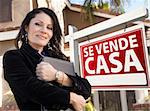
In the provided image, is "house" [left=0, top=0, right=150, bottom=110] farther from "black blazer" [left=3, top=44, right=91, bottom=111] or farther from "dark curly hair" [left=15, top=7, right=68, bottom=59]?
"black blazer" [left=3, top=44, right=91, bottom=111]

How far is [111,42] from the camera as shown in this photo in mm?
3445

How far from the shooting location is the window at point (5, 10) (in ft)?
39.8

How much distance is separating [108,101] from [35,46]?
9.59 meters

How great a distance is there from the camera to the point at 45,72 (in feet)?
5.24

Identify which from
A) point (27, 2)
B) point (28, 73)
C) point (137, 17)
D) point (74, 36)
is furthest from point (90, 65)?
point (27, 2)

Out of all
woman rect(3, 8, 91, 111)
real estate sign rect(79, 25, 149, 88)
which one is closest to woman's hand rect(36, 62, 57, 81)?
woman rect(3, 8, 91, 111)

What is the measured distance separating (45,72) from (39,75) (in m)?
0.03

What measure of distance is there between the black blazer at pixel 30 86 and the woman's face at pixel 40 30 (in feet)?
0.23

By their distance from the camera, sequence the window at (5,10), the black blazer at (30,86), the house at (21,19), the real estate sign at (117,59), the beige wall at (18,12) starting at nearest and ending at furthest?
1. the black blazer at (30,86)
2. the real estate sign at (117,59)
3. the house at (21,19)
4. the beige wall at (18,12)
5. the window at (5,10)

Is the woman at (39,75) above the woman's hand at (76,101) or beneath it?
above

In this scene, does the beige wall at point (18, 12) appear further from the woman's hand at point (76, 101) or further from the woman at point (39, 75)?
the woman's hand at point (76, 101)

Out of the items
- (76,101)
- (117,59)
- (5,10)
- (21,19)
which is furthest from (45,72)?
(5,10)

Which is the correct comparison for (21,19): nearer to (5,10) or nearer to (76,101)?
(5,10)

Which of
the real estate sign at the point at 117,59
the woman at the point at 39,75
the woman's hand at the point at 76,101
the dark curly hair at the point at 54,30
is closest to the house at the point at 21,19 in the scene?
the real estate sign at the point at 117,59
